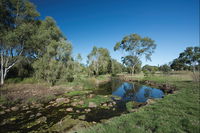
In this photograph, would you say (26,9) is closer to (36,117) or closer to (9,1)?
(9,1)

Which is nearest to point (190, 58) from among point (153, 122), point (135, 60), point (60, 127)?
point (135, 60)

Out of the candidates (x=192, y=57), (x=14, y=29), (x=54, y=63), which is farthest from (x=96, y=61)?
(x=192, y=57)

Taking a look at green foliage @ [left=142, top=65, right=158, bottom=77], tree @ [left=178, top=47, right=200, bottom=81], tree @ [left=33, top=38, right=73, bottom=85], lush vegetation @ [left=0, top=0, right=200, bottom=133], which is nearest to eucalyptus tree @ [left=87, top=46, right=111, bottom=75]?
lush vegetation @ [left=0, top=0, right=200, bottom=133]

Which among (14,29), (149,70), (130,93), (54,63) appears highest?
(14,29)

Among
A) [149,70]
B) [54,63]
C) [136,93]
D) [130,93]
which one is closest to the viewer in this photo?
[136,93]

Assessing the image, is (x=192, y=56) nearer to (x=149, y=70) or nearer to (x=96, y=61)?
(x=149, y=70)

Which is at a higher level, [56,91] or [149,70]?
[149,70]

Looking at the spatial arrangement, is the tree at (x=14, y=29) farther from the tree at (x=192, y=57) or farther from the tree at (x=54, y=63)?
the tree at (x=192, y=57)

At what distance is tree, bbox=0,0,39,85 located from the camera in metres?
15.2

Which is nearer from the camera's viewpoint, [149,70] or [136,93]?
[136,93]

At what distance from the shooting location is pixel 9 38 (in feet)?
48.1

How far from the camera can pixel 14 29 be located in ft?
52.5

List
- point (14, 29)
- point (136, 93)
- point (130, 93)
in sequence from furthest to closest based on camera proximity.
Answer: point (14, 29) < point (130, 93) < point (136, 93)

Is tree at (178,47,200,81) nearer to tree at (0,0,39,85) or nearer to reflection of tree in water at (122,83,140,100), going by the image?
reflection of tree in water at (122,83,140,100)
